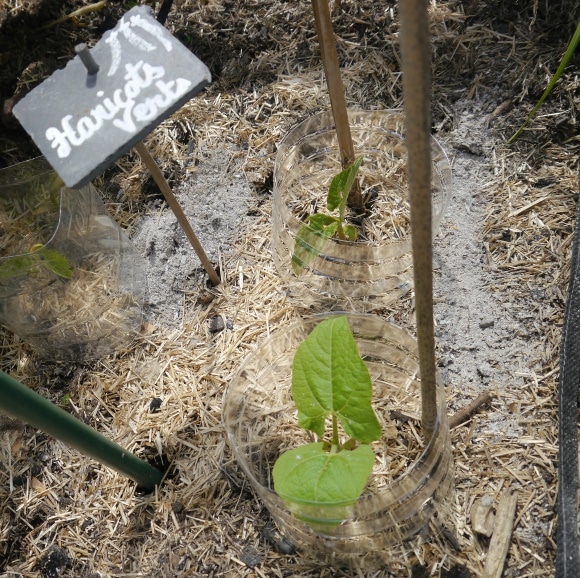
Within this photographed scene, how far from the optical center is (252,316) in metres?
1.37

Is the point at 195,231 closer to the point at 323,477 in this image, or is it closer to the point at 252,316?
the point at 252,316

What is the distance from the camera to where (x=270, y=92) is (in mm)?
1658

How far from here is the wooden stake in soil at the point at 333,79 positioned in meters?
1.11

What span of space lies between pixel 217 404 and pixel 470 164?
780 millimetres

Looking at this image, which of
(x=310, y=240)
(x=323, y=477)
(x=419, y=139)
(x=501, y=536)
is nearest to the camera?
(x=419, y=139)

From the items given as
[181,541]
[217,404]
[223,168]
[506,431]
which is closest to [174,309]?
[217,404]

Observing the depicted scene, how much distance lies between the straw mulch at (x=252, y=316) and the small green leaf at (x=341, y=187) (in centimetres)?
23

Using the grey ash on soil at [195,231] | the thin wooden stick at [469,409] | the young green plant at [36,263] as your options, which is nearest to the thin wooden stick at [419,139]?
the thin wooden stick at [469,409]

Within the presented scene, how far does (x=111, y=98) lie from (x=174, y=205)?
31 centimetres

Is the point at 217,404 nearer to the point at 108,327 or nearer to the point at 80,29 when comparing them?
the point at 108,327

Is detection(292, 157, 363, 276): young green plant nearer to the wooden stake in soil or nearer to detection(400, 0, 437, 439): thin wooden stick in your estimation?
the wooden stake in soil

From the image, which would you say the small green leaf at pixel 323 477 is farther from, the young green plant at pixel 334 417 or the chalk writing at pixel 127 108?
the chalk writing at pixel 127 108

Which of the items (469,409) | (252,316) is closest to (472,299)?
(469,409)

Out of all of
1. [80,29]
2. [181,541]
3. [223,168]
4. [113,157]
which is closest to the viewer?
[113,157]
